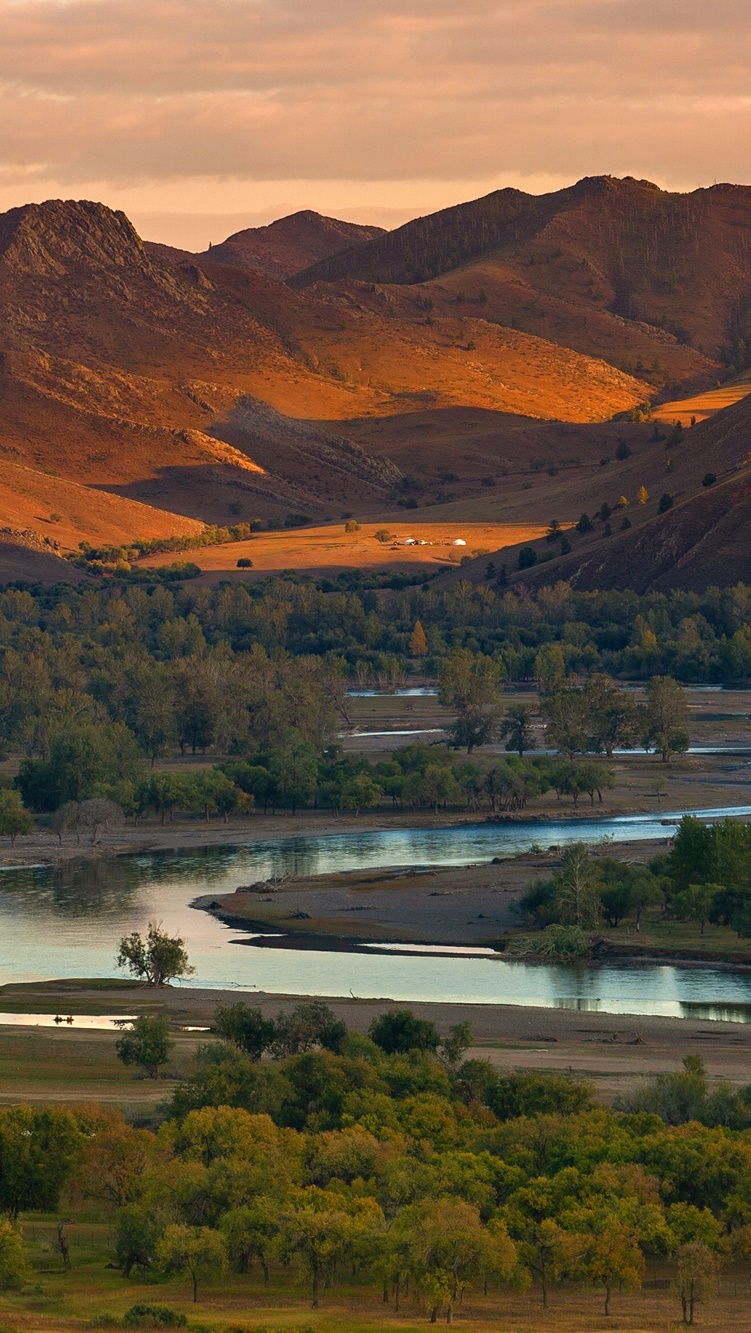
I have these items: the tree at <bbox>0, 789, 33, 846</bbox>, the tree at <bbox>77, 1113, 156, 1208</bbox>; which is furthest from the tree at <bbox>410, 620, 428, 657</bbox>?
the tree at <bbox>77, 1113, 156, 1208</bbox>

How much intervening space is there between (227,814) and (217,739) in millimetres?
23140

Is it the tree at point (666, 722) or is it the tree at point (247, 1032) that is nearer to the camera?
the tree at point (247, 1032)

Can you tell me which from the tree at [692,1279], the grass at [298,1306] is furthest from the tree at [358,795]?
the tree at [692,1279]

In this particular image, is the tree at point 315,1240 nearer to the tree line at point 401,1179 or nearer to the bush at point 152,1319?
the tree line at point 401,1179

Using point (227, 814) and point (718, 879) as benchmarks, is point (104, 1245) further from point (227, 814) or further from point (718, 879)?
point (227, 814)

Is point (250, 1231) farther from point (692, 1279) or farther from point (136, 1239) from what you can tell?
point (692, 1279)

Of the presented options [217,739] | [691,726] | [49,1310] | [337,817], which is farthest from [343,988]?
[691,726]

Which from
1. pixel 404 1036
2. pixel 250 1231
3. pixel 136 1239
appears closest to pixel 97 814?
pixel 404 1036

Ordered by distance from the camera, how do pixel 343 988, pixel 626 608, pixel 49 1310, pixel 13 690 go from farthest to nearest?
pixel 626 608 → pixel 13 690 → pixel 343 988 → pixel 49 1310

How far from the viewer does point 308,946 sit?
76188 millimetres

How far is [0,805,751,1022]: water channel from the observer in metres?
67.4

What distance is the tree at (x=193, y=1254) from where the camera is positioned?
3762 centimetres

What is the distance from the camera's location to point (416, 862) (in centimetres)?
9388

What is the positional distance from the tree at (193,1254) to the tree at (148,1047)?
1522cm
